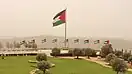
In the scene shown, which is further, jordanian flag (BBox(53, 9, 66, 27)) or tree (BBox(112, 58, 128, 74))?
jordanian flag (BBox(53, 9, 66, 27))

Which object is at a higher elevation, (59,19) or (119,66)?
(59,19)

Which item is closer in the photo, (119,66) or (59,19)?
(119,66)

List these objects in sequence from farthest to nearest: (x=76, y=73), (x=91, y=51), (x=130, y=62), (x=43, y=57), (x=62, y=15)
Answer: (x=62, y=15)
(x=91, y=51)
(x=130, y=62)
(x=43, y=57)
(x=76, y=73)

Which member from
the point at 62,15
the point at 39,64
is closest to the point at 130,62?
the point at 39,64

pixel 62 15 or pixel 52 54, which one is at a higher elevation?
pixel 62 15

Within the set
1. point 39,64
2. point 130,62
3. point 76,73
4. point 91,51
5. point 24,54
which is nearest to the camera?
point 39,64

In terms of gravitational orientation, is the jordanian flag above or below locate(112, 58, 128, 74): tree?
above

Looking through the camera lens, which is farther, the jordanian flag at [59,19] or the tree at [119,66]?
the jordanian flag at [59,19]

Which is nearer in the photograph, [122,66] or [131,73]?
[122,66]

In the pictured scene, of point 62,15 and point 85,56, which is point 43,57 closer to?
point 85,56

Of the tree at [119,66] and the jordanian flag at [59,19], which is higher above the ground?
the jordanian flag at [59,19]

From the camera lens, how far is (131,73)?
44875 millimetres

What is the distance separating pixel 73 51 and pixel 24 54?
13292mm

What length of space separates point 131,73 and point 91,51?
1047 inches
